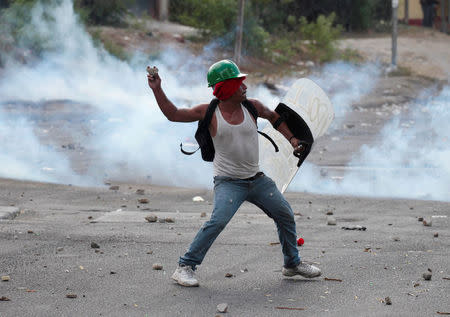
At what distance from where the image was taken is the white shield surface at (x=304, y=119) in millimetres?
5879

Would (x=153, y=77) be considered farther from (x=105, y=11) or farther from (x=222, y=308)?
(x=105, y=11)

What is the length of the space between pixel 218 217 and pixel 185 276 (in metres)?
0.43

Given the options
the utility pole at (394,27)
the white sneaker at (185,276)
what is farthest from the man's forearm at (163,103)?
the utility pole at (394,27)

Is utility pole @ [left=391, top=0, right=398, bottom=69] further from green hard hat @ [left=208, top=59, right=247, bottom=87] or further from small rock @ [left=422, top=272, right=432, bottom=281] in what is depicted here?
green hard hat @ [left=208, top=59, right=247, bottom=87]

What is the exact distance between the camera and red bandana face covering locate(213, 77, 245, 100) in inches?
191

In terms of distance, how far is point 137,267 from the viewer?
546 cm

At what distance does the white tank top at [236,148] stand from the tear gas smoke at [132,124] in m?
4.41

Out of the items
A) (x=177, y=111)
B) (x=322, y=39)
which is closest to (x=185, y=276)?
(x=177, y=111)

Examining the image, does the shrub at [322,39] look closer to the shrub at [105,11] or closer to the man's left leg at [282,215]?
the shrub at [105,11]

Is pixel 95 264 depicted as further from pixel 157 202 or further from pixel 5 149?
pixel 5 149

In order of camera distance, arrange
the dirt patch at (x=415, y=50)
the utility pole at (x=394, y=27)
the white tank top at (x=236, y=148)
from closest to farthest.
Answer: the white tank top at (x=236, y=148)
the utility pole at (x=394, y=27)
the dirt patch at (x=415, y=50)

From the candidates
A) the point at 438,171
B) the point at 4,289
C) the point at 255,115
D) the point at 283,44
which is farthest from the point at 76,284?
the point at 283,44

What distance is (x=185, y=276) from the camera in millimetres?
4945

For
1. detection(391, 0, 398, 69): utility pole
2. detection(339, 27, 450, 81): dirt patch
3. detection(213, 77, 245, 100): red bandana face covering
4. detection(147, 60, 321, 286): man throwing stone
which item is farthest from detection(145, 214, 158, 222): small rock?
detection(339, 27, 450, 81): dirt patch
